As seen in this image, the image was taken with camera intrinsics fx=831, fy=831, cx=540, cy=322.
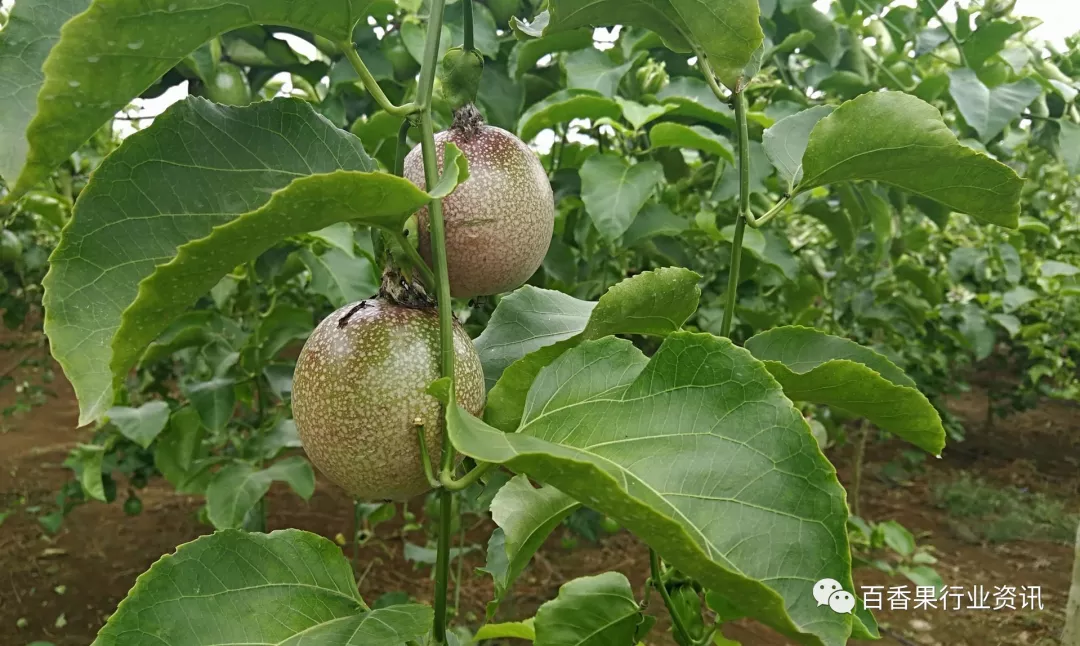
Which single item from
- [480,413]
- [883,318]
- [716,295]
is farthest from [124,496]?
[480,413]

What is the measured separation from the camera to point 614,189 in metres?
1.33

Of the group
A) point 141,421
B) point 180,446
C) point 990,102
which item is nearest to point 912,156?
point 990,102

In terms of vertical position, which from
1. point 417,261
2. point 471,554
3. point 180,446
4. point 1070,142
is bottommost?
point 471,554

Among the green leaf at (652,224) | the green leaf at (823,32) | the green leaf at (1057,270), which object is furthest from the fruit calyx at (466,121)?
the green leaf at (1057,270)

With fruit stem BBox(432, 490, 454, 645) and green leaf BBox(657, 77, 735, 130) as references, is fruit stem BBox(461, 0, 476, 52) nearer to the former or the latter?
fruit stem BBox(432, 490, 454, 645)

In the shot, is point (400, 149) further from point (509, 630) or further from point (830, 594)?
point (509, 630)

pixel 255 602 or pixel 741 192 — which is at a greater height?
pixel 741 192

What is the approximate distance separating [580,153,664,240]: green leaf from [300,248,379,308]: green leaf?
15.9 inches

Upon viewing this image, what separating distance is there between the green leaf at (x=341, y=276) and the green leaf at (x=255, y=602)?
2.79 ft

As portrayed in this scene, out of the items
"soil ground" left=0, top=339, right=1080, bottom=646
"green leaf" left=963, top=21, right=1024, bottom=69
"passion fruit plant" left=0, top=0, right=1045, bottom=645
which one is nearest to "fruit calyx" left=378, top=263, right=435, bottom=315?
"passion fruit plant" left=0, top=0, right=1045, bottom=645

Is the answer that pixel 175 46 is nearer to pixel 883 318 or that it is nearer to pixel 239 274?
pixel 239 274

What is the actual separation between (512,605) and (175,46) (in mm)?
2555

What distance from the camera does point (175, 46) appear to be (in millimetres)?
488

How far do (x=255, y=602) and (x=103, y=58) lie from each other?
0.37 metres
